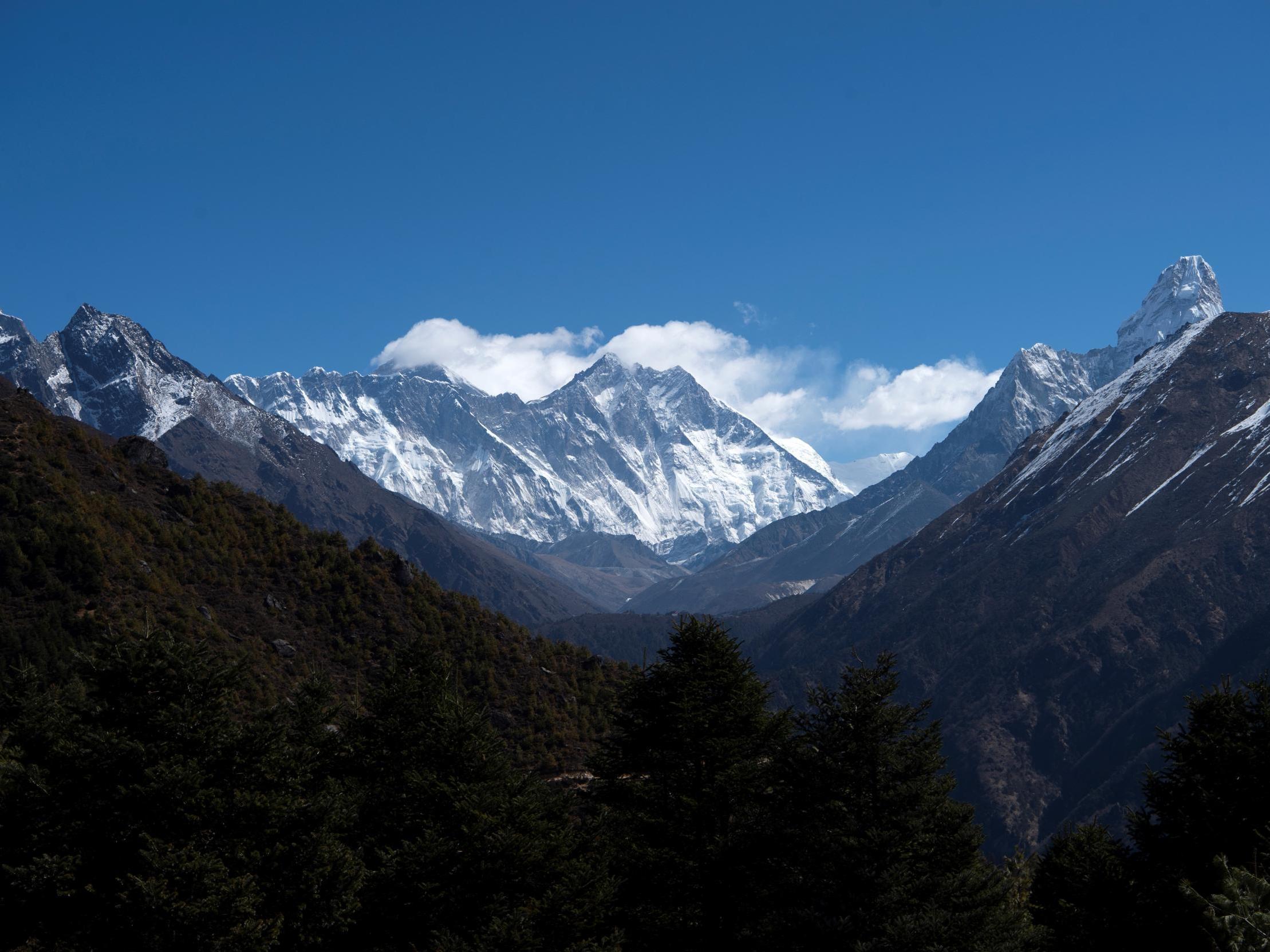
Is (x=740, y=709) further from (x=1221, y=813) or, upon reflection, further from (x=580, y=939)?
(x=1221, y=813)

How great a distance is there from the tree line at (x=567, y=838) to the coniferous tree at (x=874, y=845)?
0.33 ft

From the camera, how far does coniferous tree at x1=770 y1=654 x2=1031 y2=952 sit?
1373 inches

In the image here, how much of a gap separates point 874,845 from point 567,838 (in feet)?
42.8

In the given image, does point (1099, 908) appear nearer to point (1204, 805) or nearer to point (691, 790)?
point (1204, 805)

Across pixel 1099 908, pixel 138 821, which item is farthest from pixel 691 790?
pixel 138 821

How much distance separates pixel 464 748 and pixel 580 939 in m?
10.9

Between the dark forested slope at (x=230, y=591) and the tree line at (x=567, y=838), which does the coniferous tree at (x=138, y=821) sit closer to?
the tree line at (x=567, y=838)

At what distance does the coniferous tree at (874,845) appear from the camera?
3488cm

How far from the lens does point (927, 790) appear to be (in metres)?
36.7

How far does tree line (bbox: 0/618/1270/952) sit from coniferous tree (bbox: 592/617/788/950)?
12 centimetres

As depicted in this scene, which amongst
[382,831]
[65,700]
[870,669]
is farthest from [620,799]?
[65,700]

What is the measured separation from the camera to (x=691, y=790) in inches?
1702

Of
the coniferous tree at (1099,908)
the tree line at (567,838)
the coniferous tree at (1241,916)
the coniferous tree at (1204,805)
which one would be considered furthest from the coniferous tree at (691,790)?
the coniferous tree at (1241,916)

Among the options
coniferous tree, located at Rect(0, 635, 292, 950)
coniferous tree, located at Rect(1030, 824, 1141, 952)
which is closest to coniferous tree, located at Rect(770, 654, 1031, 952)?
coniferous tree, located at Rect(1030, 824, 1141, 952)
